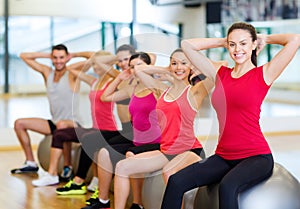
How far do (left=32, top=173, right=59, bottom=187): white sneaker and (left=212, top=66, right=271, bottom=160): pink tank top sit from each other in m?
2.24

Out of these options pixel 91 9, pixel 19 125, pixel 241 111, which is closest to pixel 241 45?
pixel 241 111

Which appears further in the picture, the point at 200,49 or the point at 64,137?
the point at 64,137

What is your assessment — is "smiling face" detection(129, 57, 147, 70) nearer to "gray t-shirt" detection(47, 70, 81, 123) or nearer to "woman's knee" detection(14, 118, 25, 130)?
"gray t-shirt" detection(47, 70, 81, 123)

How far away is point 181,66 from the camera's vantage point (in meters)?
3.76

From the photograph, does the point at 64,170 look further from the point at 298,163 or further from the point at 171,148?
the point at 298,163

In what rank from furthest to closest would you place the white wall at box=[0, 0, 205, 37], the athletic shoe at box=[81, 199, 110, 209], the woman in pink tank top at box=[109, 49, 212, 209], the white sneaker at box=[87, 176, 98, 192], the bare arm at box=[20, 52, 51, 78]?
the white wall at box=[0, 0, 205, 37] < the bare arm at box=[20, 52, 51, 78] < the white sneaker at box=[87, 176, 98, 192] < the athletic shoe at box=[81, 199, 110, 209] < the woman in pink tank top at box=[109, 49, 212, 209]

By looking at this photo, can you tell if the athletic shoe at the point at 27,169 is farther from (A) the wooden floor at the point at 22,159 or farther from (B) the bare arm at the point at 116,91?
(B) the bare arm at the point at 116,91

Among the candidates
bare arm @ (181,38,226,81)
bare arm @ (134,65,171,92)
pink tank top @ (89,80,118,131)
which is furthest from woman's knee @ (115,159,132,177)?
pink tank top @ (89,80,118,131)

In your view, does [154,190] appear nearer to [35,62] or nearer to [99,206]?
[99,206]

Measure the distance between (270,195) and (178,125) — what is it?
0.76 meters

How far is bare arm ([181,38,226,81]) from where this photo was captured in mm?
3422

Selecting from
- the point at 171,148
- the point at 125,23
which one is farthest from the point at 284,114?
the point at 171,148

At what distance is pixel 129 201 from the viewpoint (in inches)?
169

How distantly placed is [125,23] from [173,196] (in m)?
5.13
